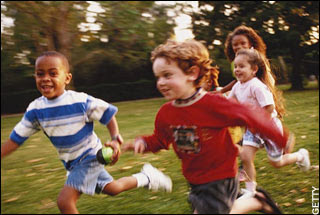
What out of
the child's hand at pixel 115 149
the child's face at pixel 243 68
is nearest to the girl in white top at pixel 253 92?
the child's face at pixel 243 68

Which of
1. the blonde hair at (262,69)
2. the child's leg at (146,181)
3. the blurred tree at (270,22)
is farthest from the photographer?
the blurred tree at (270,22)

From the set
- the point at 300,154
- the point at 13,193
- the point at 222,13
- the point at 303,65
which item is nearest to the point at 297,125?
the point at 300,154

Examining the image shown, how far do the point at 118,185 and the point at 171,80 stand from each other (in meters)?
1.35

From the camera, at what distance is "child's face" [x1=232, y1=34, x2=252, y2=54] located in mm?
4113

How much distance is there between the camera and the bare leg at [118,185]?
3.25 metres

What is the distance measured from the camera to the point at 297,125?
8328 millimetres

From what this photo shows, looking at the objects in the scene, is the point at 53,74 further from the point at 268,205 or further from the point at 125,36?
the point at 125,36

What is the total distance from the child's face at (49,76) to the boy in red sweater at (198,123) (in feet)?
3.14

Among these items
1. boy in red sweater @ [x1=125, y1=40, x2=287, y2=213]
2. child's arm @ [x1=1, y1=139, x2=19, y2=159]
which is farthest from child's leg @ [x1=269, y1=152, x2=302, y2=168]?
child's arm @ [x1=1, y1=139, x2=19, y2=159]

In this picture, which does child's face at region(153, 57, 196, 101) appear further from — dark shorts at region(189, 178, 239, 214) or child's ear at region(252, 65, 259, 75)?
child's ear at region(252, 65, 259, 75)

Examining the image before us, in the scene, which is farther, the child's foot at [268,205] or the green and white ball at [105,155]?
the child's foot at [268,205]

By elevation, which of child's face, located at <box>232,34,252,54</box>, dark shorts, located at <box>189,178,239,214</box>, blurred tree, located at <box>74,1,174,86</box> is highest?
blurred tree, located at <box>74,1,174,86</box>

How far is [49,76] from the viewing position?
302 cm

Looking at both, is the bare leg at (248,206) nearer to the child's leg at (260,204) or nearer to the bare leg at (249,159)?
the child's leg at (260,204)
